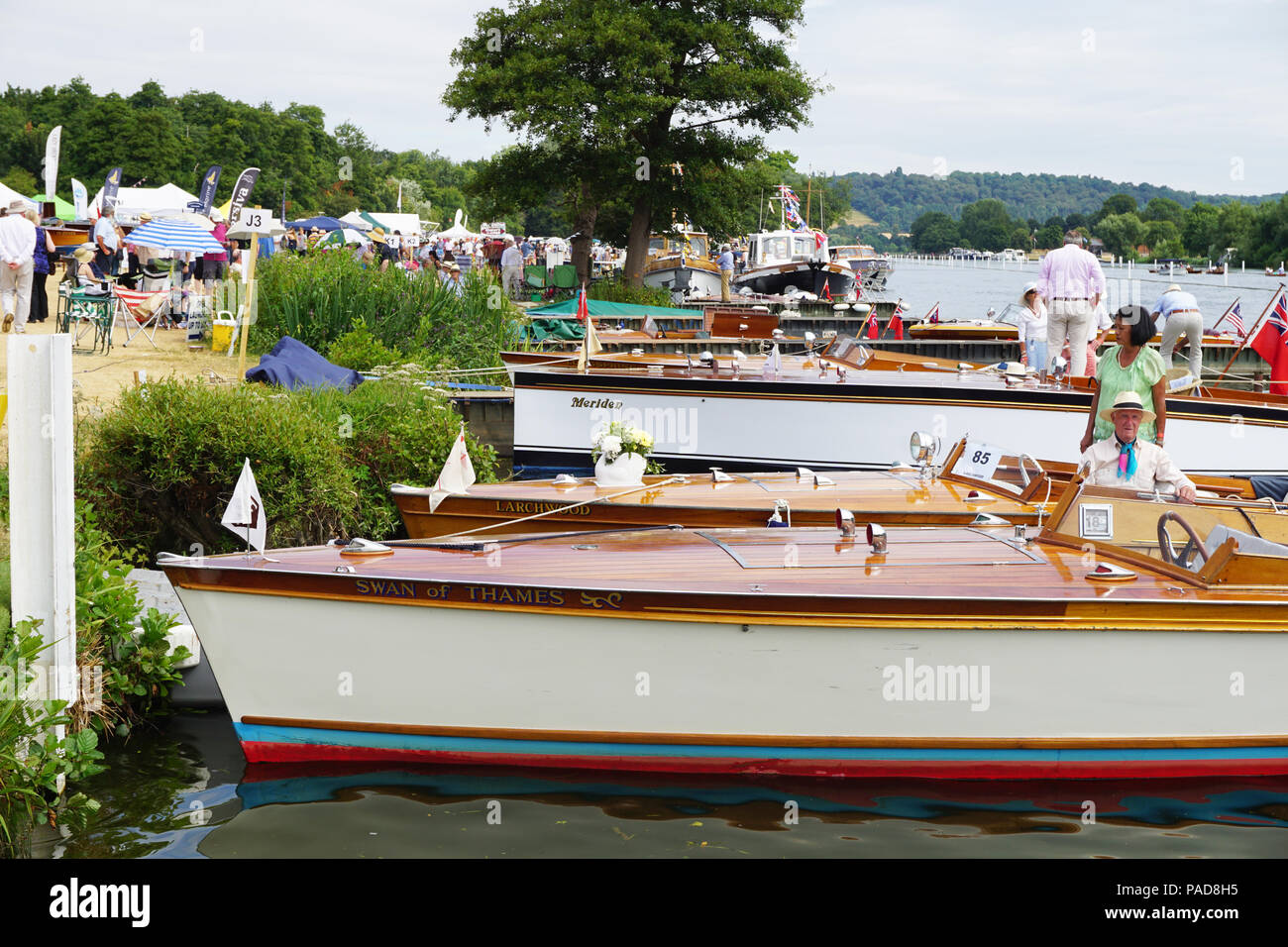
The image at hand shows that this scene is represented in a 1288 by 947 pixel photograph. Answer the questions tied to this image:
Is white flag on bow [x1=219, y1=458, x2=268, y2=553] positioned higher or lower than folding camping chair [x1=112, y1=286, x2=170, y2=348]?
lower

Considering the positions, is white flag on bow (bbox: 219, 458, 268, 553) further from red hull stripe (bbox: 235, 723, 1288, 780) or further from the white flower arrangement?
the white flower arrangement

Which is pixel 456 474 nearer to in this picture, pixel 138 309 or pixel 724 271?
pixel 138 309

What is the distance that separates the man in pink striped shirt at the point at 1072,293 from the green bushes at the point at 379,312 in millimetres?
6481

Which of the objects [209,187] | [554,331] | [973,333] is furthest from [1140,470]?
[209,187]

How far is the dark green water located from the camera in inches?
231

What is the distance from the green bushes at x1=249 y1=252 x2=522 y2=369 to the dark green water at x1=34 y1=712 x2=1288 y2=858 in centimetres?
840

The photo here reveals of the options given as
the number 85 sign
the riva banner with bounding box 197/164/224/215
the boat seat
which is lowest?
the boat seat

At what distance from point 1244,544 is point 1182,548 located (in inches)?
14.4

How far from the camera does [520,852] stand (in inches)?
227

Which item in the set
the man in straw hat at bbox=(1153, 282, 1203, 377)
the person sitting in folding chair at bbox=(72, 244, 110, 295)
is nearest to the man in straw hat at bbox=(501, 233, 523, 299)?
the person sitting in folding chair at bbox=(72, 244, 110, 295)

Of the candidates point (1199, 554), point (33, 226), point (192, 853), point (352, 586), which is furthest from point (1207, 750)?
point (33, 226)
